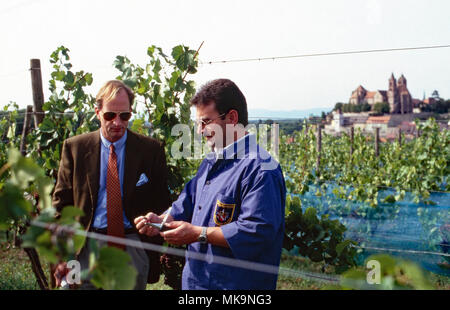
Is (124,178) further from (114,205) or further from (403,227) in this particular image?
(403,227)

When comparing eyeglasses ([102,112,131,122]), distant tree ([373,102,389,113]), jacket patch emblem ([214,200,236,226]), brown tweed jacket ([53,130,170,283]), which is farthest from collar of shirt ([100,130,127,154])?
distant tree ([373,102,389,113])

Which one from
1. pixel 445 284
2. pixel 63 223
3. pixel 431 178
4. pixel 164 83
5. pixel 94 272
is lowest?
pixel 445 284

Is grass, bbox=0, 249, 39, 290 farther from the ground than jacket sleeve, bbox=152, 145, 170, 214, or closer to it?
closer to it

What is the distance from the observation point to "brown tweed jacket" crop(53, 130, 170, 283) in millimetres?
2285

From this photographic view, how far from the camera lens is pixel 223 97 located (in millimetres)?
2014

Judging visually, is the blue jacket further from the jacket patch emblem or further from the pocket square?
the pocket square

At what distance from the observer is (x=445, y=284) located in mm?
4648

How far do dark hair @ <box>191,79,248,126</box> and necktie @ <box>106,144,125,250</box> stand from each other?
0.57m

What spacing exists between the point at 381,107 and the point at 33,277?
107696 millimetres

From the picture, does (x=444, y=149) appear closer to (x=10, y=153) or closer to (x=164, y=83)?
(x=164, y=83)

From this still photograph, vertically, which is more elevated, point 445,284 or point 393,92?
point 393,92
